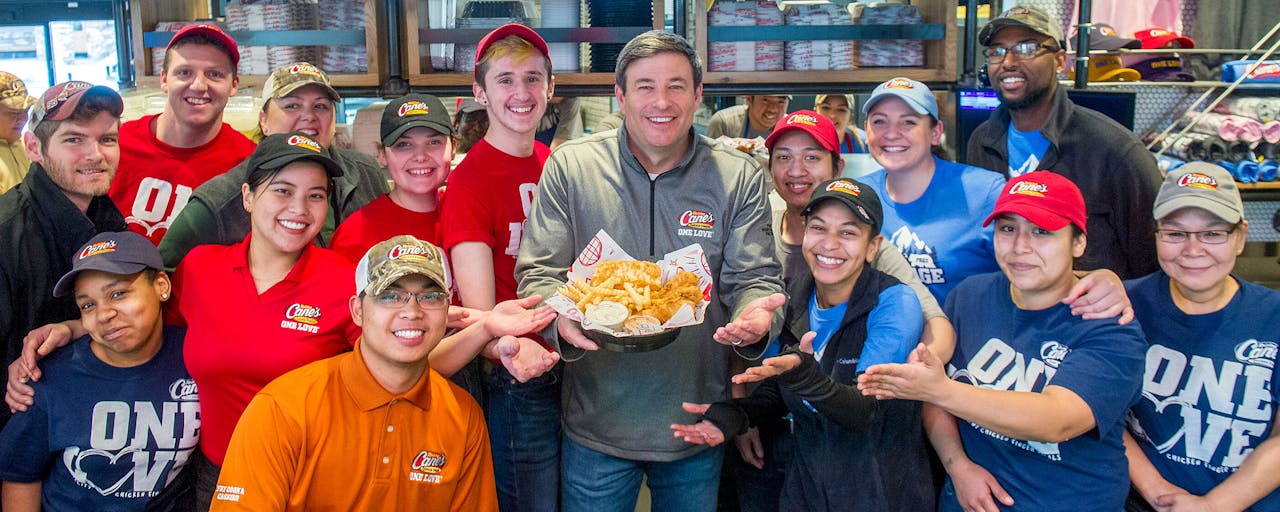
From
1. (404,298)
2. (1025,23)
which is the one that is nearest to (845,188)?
(1025,23)

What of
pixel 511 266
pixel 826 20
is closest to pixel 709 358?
pixel 511 266

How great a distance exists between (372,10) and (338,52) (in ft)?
0.82

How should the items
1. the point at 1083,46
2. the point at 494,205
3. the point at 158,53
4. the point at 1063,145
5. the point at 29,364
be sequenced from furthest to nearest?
the point at 158,53 < the point at 1083,46 < the point at 1063,145 < the point at 494,205 < the point at 29,364

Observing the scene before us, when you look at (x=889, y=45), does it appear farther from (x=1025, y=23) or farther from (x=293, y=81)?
(x=293, y=81)

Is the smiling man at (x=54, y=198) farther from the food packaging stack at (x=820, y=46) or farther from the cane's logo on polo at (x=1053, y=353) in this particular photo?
the cane's logo on polo at (x=1053, y=353)

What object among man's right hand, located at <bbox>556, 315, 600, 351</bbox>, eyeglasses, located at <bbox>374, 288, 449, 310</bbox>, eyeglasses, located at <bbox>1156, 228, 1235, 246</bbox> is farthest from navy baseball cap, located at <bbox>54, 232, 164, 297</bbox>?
eyeglasses, located at <bbox>1156, 228, 1235, 246</bbox>

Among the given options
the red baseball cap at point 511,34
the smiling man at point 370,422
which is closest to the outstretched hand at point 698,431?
the smiling man at point 370,422

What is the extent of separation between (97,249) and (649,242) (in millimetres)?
1538

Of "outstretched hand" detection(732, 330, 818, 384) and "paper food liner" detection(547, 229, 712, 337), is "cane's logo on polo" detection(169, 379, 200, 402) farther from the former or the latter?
"outstretched hand" detection(732, 330, 818, 384)

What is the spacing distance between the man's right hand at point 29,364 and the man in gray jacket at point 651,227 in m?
1.35

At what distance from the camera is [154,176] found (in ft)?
10.7

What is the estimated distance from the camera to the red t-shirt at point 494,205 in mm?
2795

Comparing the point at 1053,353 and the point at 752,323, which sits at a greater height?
the point at 752,323

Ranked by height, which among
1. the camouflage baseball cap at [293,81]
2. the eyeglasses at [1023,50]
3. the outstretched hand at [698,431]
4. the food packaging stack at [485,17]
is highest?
the food packaging stack at [485,17]
